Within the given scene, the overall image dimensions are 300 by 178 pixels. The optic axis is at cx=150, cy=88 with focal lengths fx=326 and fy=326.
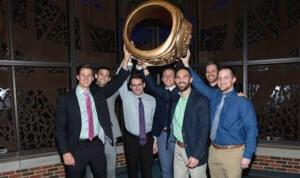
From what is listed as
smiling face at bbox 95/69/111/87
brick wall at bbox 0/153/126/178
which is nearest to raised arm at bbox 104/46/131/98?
smiling face at bbox 95/69/111/87

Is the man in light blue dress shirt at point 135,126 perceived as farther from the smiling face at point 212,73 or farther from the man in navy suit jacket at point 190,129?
the smiling face at point 212,73

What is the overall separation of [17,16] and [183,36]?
231 centimetres

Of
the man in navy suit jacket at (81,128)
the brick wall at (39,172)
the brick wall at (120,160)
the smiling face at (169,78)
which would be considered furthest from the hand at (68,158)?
the brick wall at (120,160)

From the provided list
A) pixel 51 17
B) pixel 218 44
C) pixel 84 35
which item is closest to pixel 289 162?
pixel 218 44

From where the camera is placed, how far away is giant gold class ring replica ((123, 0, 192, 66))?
106 inches

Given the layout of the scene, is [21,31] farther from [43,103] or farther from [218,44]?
[218,44]

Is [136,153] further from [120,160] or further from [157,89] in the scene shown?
[120,160]

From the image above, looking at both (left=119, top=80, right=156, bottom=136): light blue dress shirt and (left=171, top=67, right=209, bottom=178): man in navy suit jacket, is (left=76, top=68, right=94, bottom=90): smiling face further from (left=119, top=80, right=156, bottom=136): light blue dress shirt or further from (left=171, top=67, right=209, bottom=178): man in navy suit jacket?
(left=171, top=67, right=209, bottom=178): man in navy suit jacket

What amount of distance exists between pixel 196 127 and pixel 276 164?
7.72ft

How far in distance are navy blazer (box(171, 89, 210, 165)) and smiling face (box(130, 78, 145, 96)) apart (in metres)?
0.73

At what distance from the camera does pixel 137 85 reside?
11.1ft

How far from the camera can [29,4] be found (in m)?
4.06

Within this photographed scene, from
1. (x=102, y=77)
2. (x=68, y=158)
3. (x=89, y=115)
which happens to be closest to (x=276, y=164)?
(x=102, y=77)

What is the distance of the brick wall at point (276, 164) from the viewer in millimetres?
4410
